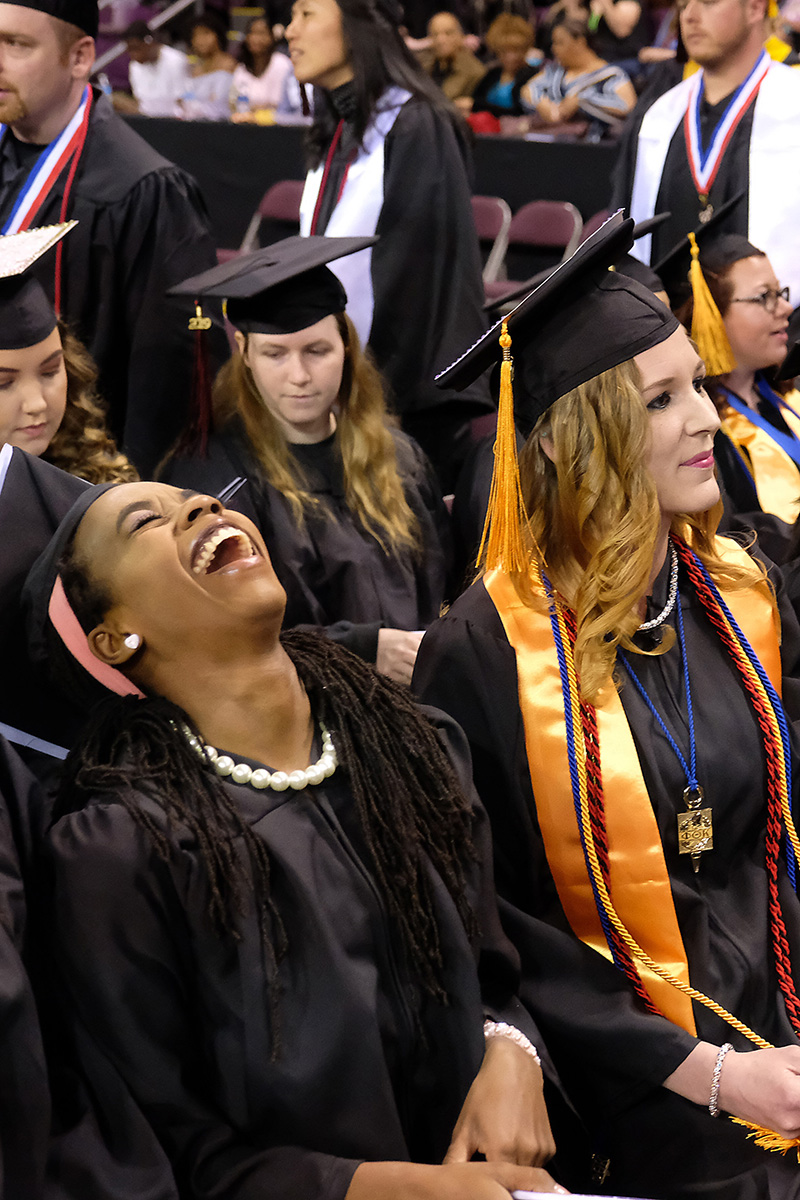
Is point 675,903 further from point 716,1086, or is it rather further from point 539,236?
point 539,236

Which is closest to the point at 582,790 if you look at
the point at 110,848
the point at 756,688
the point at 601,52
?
the point at 756,688

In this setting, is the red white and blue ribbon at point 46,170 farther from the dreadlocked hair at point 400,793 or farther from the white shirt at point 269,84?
the white shirt at point 269,84

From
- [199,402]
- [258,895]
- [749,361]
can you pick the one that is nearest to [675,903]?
[258,895]

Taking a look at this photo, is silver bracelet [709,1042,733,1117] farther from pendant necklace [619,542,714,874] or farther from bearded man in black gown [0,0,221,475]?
bearded man in black gown [0,0,221,475]

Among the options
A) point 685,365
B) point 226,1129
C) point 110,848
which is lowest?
A: point 226,1129

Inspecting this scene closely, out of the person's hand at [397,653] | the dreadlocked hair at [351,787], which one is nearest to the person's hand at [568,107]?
the person's hand at [397,653]

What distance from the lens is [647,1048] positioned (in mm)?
1753

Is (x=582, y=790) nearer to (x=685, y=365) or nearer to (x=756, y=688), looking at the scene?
(x=756, y=688)

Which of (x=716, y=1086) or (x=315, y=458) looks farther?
(x=315, y=458)

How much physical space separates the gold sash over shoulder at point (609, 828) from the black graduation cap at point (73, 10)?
2.19m

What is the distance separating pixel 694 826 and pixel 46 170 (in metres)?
2.41

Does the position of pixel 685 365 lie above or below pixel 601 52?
above

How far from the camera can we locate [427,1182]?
1452mm

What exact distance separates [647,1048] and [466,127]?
2959 millimetres
